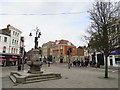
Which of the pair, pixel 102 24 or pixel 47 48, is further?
pixel 47 48

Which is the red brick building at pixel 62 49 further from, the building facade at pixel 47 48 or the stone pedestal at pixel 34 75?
the stone pedestal at pixel 34 75

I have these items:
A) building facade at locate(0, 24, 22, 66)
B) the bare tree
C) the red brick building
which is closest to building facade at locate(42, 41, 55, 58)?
the red brick building

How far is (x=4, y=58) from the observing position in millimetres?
30391

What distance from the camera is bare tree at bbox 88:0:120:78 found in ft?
38.6

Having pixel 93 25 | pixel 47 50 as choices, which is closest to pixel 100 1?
pixel 93 25

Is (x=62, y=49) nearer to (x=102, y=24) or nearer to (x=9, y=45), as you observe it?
(x=9, y=45)

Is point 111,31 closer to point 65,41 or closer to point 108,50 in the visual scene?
point 108,50

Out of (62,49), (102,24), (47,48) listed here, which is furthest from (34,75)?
(47,48)

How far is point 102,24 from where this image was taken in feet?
40.2

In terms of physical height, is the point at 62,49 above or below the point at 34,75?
above

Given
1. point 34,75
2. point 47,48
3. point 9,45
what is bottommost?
point 34,75

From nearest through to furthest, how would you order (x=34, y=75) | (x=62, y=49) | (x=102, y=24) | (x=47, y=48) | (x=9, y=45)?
(x=34, y=75) → (x=102, y=24) → (x=9, y=45) → (x=62, y=49) → (x=47, y=48)

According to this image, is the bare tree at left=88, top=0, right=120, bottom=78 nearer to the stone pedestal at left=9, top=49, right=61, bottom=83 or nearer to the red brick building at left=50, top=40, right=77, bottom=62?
the stone pedestal at left=9, top=49, right=61, bottom=83

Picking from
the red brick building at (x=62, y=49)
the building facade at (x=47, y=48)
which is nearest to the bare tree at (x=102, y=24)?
the red brick building at (x=62, y=49)
